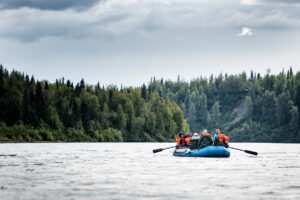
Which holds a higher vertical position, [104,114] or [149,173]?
[104,114]

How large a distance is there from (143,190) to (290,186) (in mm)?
8121

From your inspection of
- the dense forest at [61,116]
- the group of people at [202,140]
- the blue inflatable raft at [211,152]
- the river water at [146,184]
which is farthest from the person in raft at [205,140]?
the dense forest at [61,116]

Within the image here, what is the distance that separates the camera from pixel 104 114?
7175 inches

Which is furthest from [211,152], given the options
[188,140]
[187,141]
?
[187,141]

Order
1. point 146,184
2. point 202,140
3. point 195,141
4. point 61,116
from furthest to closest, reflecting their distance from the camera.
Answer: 1. point 61,116
2. point 195,141
3. point 202,140
4. point 146,184

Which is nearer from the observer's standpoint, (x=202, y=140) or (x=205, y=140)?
(x=205, y=140)

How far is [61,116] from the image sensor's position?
551ft

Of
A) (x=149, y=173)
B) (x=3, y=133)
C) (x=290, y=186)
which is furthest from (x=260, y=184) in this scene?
(x=3, y=133)

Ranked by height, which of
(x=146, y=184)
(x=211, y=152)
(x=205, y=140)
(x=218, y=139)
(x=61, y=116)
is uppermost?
(x=61, y=116)

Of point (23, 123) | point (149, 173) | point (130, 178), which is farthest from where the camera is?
point (23, 123)

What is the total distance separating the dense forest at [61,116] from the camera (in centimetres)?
14362

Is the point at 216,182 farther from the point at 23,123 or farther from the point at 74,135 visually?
the point at 74,135

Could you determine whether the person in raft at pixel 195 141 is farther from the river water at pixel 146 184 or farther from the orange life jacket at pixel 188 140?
the river water at pixel 146 184

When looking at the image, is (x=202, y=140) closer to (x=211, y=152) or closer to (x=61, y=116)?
(x=211, y=152)
